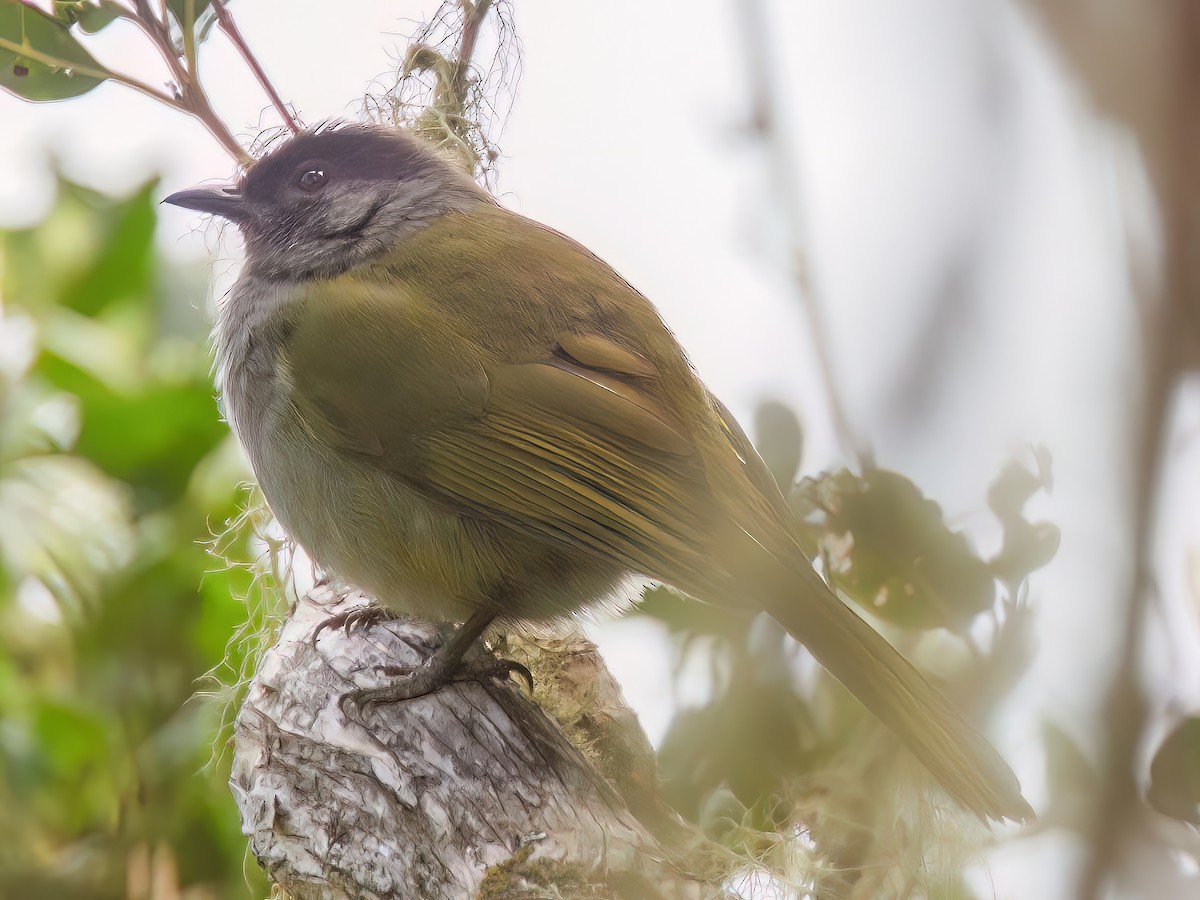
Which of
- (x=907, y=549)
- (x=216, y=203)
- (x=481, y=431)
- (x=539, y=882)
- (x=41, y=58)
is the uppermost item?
(x=41, y=58)

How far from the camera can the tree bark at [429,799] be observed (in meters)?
2.15

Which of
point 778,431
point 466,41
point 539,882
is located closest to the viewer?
point 778,431

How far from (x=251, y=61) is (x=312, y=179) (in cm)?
33

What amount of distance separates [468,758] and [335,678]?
376mm

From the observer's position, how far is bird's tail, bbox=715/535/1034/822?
56.5 inches

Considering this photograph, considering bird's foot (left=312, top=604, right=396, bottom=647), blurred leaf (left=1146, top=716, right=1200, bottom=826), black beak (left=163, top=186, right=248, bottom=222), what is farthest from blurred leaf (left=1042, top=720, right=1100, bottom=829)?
black beak (left=163, top=186, right=248, bottom=222)

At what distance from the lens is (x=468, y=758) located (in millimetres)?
2383

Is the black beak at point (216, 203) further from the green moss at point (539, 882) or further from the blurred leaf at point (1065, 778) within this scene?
the blurred leaf at point (1065, 778)

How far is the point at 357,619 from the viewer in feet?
9.07

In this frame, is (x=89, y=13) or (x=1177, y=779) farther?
A: (x=89, y=13)

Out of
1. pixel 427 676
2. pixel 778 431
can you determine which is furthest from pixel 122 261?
pixel 778 431

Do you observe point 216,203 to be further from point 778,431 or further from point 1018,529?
point 1018,529

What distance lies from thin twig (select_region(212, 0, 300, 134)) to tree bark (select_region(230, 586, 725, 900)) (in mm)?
1460

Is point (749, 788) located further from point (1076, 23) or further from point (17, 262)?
point (17, 262)
